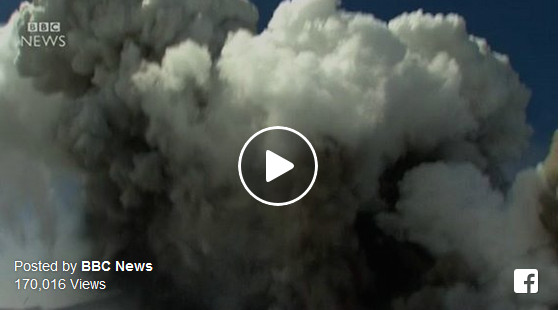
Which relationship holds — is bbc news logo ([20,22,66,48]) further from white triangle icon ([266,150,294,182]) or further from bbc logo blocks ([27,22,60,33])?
white triangle icon ([266,150,294,182])

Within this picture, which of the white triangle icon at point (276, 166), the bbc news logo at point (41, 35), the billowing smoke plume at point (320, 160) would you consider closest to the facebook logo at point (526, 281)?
the billowing smoke plume at point (320, 160)

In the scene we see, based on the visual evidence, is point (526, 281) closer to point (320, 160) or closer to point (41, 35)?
point (320, 160)

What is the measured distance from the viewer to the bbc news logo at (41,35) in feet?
3.56

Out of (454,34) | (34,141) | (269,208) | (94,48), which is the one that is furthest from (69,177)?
(454,34)

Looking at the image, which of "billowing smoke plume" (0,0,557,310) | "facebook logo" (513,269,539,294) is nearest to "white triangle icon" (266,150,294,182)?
"billowing smoke plume" (0,0,557,310)

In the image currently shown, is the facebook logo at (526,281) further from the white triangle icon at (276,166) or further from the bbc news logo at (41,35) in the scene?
the bbc news logo at (41,35)

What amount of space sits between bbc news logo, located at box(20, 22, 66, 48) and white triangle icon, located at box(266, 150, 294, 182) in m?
0.40

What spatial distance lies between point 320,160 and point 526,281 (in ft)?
1.23

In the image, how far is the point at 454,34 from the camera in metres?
1.09

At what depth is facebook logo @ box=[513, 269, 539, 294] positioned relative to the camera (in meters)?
1.06

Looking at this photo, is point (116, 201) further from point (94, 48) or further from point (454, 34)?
point (454, 34)

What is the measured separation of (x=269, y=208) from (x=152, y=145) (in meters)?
0.23

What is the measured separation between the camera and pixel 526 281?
1066mm

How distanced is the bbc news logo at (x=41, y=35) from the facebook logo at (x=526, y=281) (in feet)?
2.72
